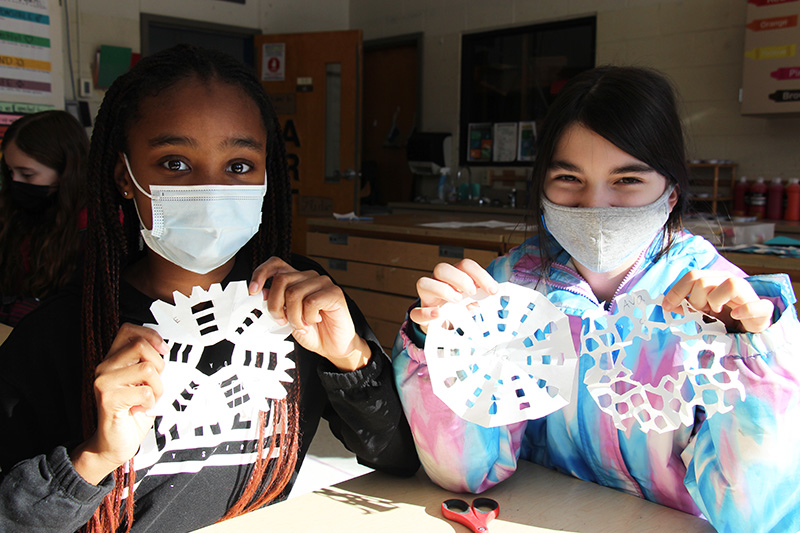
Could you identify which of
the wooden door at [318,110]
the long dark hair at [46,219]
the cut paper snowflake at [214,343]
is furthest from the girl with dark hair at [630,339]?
the wooden door at [318,110]

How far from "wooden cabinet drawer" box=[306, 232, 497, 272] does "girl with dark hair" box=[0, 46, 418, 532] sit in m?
2.16

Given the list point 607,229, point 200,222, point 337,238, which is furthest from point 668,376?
point 337,238

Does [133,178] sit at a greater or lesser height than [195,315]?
greater

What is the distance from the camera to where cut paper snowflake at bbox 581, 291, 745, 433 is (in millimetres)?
915

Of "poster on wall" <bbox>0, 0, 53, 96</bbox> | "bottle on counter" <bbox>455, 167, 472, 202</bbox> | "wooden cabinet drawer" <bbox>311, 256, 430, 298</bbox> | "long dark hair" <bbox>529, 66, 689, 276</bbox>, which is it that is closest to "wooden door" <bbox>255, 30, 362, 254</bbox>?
"bottle on counter" <bbox>455, 167, 472, 202</bbox>

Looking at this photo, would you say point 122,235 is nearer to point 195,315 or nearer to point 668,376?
point 195,315

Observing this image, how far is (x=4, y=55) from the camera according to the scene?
4.07 m

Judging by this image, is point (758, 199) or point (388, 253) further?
point (758, 199)

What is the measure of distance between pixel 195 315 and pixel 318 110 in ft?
16.5

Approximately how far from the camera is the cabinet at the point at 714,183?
14.6 ft

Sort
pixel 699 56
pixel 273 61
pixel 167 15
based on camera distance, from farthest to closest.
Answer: pixel 273 61 → pixel 167 15 → pixel 699 56

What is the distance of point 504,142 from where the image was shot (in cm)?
582

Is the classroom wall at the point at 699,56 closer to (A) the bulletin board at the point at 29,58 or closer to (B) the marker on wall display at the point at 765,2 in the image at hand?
(B) the marker on wall display at the point at 765,2

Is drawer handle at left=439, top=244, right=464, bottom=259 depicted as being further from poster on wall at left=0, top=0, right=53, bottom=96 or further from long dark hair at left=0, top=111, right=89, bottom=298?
poster on wall at left=0, top=0, right=53, bottom=96
